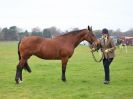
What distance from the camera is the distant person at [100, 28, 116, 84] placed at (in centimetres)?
1334

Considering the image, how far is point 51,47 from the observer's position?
13.7 m

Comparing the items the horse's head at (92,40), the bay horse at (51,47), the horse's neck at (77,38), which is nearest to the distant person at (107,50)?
the horse's head at (92,40)

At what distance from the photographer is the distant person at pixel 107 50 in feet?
43.8

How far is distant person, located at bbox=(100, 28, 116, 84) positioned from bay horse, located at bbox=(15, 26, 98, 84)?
0.50 meters

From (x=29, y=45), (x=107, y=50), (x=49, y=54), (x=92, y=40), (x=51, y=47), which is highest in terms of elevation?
(x=92, y=40)

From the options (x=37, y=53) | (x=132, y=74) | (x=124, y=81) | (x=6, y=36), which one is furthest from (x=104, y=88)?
(x=6, y=36)

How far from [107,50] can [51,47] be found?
90.6 inches

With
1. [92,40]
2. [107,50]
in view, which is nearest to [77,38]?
[92,40]

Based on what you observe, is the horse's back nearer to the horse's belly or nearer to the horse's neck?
the horse's belly

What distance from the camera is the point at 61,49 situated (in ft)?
45.2

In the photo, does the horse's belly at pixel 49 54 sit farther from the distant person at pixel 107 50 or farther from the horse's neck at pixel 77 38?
the distant person at pixel 107 50

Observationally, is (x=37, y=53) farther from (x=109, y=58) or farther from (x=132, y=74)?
(x=132, y=74)

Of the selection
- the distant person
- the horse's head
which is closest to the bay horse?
the horse's head

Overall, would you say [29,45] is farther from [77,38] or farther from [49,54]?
[77,38]
